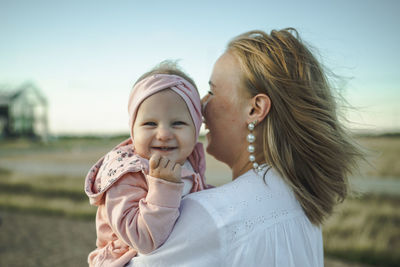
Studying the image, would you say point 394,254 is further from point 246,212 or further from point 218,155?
point 246,212

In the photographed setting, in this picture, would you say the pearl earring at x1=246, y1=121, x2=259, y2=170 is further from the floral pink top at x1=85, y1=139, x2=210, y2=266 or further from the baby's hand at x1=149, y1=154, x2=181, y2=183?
the baby's hand at x1=149, y1=154, x2=181, y2=183

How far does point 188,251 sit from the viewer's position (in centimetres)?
136

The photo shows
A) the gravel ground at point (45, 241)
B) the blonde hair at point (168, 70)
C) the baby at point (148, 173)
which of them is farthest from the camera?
the gravel ground at point (45, 241)

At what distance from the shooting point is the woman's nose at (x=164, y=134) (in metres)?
1.66

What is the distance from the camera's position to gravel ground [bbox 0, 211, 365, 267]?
539 centimetres

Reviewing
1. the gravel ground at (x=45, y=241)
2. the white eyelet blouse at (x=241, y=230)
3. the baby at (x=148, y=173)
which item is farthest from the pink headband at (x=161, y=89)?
the gravel ground at (x=45, y=241)

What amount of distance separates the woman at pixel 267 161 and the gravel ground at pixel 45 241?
3.92 metres

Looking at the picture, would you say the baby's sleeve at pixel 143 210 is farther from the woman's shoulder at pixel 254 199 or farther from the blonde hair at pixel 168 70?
the blonde hair at pixel 168 70

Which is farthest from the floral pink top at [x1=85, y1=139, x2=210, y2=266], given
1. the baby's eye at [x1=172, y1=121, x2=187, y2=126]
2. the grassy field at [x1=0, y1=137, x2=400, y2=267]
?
the grassy field at [x1=0, y1=137, x2=400, y2=267]

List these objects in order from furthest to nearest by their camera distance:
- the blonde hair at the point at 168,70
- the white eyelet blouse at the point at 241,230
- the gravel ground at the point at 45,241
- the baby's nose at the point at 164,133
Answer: the gravel ground at the point at 45,241
the blonde hair at the point at 168,70
the baby's nose at the point at 164,133
the white eyelet blouse at the point at 241,230

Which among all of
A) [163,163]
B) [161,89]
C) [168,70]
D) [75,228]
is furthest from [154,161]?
[75,228]

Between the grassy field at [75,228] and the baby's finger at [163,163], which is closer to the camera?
the baby's finger at [163,163]

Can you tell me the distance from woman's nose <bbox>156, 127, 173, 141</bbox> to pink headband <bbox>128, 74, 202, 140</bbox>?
0.19 metres

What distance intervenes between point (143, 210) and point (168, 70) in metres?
0.89
